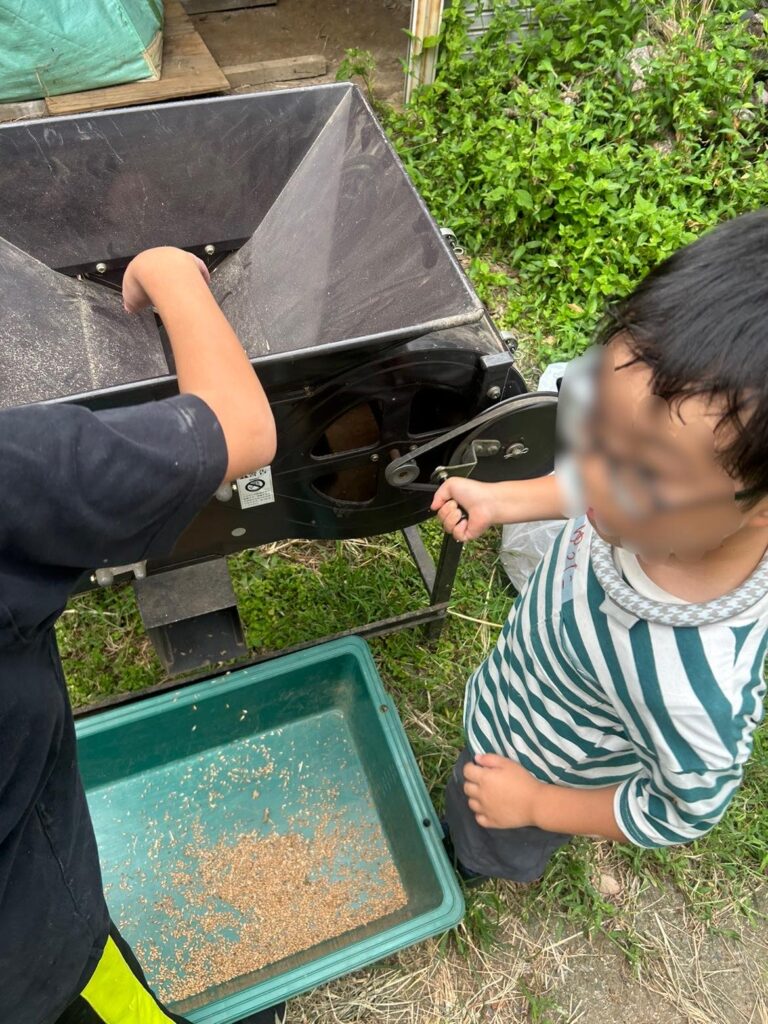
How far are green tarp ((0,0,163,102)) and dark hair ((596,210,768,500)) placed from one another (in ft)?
9.69

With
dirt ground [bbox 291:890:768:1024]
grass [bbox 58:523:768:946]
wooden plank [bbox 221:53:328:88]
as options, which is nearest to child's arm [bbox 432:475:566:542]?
grass [bbox 58:523:768:946]

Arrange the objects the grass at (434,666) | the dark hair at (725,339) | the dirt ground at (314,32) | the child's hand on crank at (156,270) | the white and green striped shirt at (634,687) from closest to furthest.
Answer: the dark hair at (725,339) < the white and green striped shirt at (634,687) < the child's hand on crank at (156,270) < the grass at (434,666) < the dirt ground at (314,32)

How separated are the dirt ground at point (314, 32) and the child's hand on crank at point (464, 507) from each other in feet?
9.10

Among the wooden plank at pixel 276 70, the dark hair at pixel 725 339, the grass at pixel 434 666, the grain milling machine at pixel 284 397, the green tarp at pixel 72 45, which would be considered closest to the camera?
the dark hair at pixel 725 339

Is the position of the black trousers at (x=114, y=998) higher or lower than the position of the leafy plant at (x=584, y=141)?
lower

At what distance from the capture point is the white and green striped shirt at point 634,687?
2.47 feet

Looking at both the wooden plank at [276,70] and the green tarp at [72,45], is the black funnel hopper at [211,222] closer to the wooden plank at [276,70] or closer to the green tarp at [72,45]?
the green tarp at [72,45]

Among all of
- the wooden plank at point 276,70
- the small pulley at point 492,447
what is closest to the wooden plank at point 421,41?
the wooden plank at point 276,70

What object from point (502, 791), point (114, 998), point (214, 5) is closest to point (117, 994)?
point (114, 998)

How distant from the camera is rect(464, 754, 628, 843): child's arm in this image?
3.15ft

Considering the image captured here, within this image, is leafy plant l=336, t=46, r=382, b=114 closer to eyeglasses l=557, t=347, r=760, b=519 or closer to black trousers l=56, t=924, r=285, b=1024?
eyeglasses l=557, t=347, r=760, b=519

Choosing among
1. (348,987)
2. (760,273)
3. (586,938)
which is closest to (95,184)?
(760,273)

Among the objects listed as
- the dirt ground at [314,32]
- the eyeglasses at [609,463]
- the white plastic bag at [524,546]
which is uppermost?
the eyeglasses at [609,463]

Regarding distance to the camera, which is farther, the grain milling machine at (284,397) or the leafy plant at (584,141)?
the leafy plant at (584,141)
